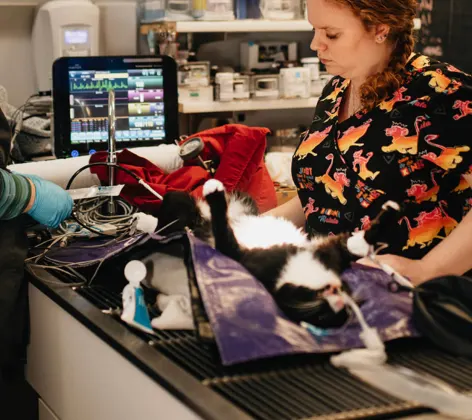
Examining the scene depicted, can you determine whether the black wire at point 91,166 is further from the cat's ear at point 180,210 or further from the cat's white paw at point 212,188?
the cat's white paw at point 212,188

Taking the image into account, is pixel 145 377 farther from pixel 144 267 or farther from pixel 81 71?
pixel 81 71

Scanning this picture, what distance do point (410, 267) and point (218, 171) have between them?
36.8 inches

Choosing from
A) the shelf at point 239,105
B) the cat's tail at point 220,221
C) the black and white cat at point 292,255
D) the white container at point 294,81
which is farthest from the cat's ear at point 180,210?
the white container at point 294,81

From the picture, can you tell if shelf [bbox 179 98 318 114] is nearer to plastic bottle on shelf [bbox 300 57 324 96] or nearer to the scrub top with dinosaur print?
plastic bottle on shelf [bbox 300 57 324 96]

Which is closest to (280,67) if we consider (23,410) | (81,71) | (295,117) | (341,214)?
(295,117)

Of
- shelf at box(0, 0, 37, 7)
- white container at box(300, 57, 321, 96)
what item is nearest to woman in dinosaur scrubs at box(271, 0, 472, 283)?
white container at box(300, 57, 321, 96)

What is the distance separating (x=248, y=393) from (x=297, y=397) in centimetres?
7

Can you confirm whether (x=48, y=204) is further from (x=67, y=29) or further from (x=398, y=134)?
(x=67, y=29)

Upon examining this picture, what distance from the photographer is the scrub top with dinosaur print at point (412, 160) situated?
5.08 feet

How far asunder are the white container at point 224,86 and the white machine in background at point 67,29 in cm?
55

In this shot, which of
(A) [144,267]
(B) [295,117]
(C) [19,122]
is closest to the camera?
(A) [144,267]

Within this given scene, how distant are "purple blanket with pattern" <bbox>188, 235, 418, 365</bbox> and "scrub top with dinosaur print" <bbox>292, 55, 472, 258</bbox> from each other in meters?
0.44

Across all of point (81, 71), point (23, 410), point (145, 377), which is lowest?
point (23, 410)

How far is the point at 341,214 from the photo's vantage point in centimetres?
168
